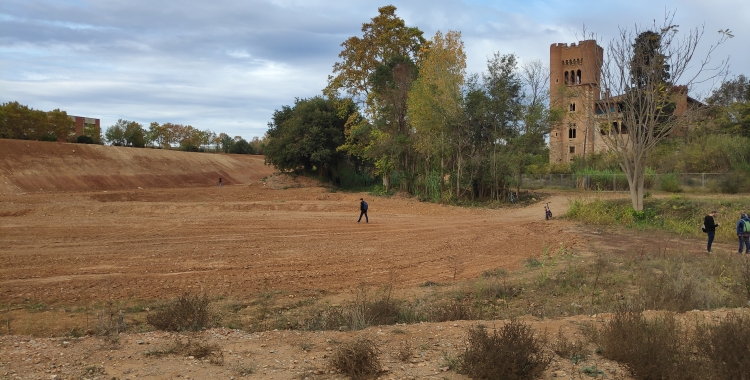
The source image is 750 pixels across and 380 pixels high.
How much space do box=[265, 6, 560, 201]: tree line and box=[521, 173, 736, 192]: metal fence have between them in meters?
4.78

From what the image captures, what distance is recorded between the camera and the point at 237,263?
15.3m

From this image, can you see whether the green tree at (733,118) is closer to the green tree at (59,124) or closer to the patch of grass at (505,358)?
the patch of grass at (505,358)

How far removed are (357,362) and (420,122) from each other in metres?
30.9

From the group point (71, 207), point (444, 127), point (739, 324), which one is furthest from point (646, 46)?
point (71, 207)

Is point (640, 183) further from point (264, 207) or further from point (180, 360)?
point (180, 360)

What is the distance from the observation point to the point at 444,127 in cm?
3538

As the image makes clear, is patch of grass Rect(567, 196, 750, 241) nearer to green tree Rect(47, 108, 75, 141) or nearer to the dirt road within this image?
the dirt road

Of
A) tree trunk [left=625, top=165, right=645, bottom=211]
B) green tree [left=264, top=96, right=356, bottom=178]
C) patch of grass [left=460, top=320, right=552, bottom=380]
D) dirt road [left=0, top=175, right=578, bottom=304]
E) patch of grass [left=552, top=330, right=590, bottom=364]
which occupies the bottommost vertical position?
dirt road [left=0, top=175, right=578, bottom=304]

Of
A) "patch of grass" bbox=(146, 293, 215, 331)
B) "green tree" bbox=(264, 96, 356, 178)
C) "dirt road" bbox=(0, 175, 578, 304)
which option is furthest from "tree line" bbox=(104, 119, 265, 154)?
"patch of grass" bbox=(146, 293, 215, 331)

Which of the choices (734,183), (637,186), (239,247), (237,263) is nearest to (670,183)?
(734,183)

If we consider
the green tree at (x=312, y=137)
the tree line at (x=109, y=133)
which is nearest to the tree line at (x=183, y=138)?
the tree line at (x=109, y=133)

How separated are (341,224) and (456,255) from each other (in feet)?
29.6

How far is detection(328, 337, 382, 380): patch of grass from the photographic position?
5961 millimetres

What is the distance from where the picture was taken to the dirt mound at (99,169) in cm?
4738
